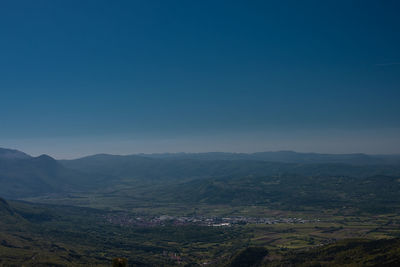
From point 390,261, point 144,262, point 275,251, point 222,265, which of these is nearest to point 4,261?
point 144,262

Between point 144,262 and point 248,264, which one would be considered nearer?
point 248,264

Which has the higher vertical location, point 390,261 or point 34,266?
point 390,261

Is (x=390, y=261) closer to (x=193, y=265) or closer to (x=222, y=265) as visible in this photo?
(x=222, y=265)

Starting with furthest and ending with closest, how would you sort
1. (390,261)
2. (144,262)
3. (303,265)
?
(144,262) < (303,265) < (390,261)

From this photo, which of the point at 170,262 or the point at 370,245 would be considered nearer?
the point at 370,245

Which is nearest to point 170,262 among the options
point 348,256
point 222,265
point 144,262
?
point 144,262

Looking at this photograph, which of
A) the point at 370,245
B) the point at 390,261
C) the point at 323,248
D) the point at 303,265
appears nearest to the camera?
the point at 390,261

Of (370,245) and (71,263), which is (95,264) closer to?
(71,263)

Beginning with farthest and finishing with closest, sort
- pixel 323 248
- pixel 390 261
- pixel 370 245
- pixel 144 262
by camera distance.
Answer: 1. pixel 144 262
2. pixel 323 248
3. pixel 370 245
4. pixel 390 261

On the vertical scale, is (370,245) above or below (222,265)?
above
